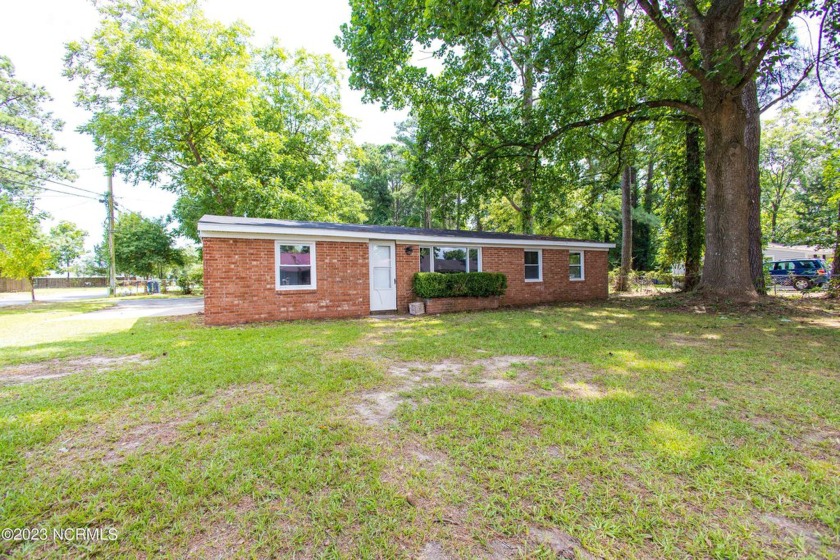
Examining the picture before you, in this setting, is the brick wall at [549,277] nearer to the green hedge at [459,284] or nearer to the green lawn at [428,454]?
the green hedge at [459,284]

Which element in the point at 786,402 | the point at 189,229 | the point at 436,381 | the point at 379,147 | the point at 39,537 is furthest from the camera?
the point at 379,147

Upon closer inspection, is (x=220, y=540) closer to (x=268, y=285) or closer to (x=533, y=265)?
(x=268, y=285)

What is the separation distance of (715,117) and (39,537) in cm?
1325

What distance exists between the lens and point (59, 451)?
2.51 metres

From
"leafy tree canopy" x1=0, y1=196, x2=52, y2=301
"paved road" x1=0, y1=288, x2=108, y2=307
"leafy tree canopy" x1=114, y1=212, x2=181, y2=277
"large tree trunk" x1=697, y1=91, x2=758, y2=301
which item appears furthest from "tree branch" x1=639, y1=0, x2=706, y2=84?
"leafy tree canopy" x1=114, y1=212, x2=181, y2=277

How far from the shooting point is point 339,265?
31.9 ft

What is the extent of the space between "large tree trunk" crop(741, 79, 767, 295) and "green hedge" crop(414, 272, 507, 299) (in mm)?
7701

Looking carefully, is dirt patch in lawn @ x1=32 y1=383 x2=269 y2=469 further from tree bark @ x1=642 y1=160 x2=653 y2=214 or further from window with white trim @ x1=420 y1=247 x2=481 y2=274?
tree bark @ x1=642 y1=160 x2=653 y2=214

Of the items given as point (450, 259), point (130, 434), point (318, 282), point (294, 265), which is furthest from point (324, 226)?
point (130, 434)

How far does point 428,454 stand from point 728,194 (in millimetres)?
10874

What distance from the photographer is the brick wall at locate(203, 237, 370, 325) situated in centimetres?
820

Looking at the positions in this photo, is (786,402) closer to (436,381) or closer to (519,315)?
(436,381)

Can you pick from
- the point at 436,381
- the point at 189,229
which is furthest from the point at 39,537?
the point at 189,229

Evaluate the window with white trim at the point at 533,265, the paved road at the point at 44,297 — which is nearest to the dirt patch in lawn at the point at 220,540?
the window with white trim at the point at 533,265
